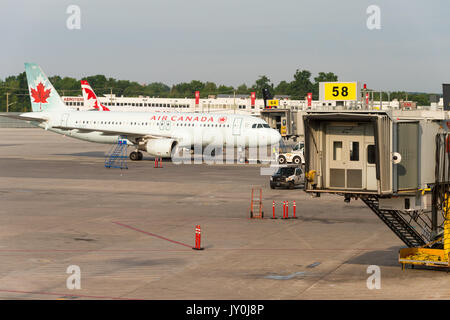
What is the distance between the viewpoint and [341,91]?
23781mm

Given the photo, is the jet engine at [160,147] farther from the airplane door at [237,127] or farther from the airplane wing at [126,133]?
the airplane door at [237,127]

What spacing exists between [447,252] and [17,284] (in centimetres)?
1459

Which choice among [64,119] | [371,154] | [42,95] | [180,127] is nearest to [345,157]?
[371,154]

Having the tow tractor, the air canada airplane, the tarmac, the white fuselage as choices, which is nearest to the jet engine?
the air canada airplane

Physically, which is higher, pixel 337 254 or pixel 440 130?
pixel 440 130

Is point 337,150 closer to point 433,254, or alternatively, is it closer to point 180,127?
point 433,254

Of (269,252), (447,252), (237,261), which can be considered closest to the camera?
(447,252)

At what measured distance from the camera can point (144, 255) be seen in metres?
25.8

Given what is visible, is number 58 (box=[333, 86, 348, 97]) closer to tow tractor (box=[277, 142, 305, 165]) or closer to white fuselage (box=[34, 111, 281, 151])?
tow tractor (box=[277, 142, 305, 165])

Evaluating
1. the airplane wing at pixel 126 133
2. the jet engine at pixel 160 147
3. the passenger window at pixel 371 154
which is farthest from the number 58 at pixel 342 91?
the airplane wing at pixel 126 133

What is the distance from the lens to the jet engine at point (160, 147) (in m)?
65.9

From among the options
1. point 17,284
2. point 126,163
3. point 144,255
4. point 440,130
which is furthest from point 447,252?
point 126,163

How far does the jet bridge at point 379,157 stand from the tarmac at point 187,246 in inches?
117
